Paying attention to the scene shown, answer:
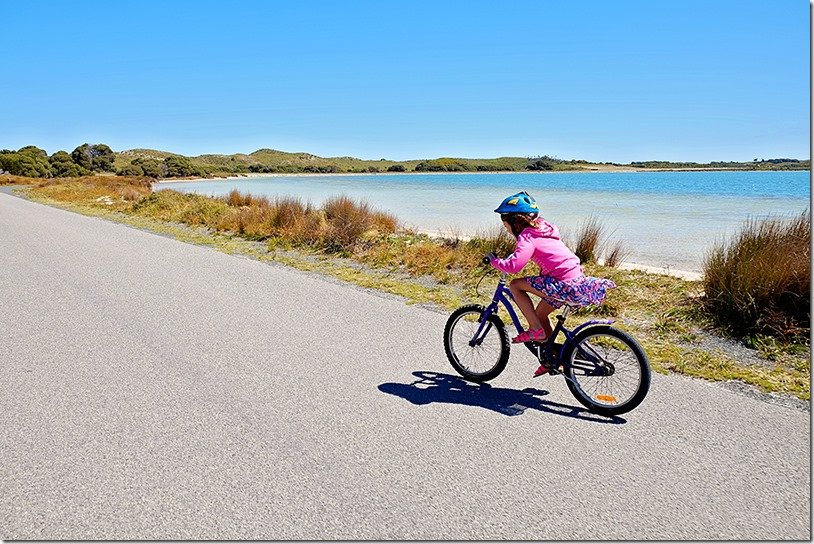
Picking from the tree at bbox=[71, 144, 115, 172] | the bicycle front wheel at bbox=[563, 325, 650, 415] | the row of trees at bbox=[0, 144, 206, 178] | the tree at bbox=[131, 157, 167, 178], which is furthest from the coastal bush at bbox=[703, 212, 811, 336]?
the tree at bbox=[71, 144, 115, 172]

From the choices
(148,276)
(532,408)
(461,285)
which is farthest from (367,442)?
(148,276)

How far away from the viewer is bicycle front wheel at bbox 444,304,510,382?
16.0 feet

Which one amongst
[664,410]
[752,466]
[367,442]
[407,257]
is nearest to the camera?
[752,466]

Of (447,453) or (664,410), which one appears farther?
(664,410)

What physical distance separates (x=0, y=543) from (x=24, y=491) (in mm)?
461

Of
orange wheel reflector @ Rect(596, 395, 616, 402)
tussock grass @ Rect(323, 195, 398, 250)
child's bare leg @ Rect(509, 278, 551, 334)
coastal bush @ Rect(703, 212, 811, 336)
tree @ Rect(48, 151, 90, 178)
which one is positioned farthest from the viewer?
tree @ Rect(48, 151, 90, 178)

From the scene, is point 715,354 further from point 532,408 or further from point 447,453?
point 447,453

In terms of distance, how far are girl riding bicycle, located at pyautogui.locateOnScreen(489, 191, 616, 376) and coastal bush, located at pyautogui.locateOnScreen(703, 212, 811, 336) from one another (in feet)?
8.44

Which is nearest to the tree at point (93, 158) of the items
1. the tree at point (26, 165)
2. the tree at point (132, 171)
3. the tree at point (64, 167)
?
the tree at point (64, 167)

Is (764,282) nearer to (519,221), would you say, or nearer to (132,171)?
(519,221)

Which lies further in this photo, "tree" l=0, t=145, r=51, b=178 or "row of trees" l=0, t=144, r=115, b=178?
"row of trees" l=0, t=144, r=115, b=178

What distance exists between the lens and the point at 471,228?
1898 cm

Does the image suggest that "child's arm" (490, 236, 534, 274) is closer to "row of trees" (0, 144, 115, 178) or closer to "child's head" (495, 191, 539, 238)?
"child's head" (495, 191, 539, 238)

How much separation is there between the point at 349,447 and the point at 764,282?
15.7ft
